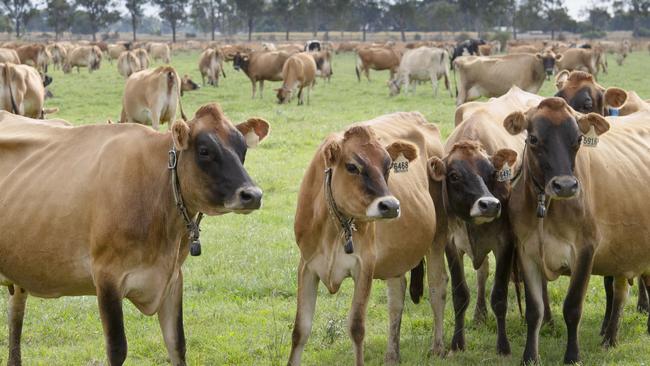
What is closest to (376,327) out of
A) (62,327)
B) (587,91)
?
(62,327)

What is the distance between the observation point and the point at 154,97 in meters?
17.4

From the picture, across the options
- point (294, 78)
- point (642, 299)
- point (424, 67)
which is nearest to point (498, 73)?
point (294, 78)

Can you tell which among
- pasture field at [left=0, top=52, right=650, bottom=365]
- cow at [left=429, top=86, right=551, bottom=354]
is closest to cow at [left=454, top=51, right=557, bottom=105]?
pasture field at [left=0, top=52, right=650, bottom=365]

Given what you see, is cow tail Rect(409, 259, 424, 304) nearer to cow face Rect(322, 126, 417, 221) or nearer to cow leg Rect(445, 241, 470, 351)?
cow leg Rect(445, 241, 470, 351)

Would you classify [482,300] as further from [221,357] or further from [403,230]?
[221,357]

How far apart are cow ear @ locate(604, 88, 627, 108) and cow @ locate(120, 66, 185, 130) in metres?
10.5

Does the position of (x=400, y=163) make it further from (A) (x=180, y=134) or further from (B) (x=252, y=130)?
(A) (x=180, y=134)

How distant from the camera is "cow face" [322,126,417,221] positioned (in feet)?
17.6

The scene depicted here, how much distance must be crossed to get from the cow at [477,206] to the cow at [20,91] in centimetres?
1178

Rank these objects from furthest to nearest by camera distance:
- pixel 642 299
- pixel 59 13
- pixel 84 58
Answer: pixel 59 13
pixel 84 58
pixel 642 299

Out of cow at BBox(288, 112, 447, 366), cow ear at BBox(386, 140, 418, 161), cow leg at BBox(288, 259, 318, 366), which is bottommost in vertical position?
cow leg at BBox(288, 259, 318, 366)

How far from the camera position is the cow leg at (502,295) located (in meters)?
6.66

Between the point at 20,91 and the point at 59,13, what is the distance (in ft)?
270

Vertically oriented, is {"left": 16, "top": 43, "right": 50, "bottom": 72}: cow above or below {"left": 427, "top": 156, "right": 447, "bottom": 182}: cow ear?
below
